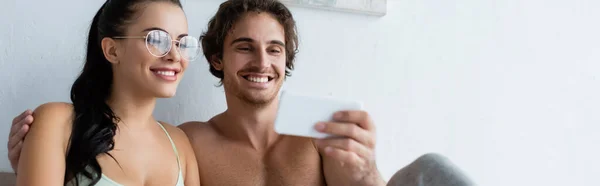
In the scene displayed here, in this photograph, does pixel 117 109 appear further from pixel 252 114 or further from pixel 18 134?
pixel 252 114

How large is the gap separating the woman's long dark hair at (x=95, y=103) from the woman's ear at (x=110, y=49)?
0.04 feet

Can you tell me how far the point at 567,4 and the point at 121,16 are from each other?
130 cm

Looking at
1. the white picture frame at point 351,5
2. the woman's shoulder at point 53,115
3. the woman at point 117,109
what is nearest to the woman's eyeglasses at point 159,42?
the woman at point 117,109

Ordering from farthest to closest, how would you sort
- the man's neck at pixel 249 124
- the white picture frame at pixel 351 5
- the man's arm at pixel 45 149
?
the white picture frame at pixel 351 5, the man's neck at pixel 249 124, the man's arm at pixel 45 149

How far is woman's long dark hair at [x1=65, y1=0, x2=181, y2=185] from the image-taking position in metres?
0.82

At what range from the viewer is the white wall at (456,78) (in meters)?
1.25

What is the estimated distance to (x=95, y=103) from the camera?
902 millimetres

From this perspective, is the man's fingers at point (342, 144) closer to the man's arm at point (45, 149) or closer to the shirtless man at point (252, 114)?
the shirtless man at point (252, 114)

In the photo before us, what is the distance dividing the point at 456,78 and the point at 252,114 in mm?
628

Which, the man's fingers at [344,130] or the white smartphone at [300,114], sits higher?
the white smartphone at [300,114]

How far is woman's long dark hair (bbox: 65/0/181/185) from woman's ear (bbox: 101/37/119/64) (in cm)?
1

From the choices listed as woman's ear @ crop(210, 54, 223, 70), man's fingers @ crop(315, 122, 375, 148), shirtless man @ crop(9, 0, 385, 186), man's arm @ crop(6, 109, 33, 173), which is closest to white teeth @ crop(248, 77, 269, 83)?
shirtless man @ crop(9, 0, 385, 186)

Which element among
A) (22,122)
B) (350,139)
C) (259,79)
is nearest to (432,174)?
(350,139)

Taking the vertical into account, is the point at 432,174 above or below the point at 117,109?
below
